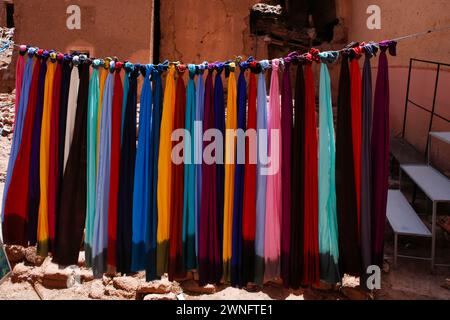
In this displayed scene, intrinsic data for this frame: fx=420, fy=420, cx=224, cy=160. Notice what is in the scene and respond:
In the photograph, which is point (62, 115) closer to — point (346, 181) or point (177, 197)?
point (177, 197)

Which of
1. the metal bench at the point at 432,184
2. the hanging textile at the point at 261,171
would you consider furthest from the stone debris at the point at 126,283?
the metal bench at the point at 432,184

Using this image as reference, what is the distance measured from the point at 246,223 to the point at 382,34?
503cm

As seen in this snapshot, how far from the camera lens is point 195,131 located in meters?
2.93

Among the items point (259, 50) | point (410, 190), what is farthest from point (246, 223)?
point (259, 50)

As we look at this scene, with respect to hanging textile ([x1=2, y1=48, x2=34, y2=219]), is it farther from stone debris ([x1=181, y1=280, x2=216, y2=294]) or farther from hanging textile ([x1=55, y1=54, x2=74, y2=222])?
stone debris ([x1=181, y1=280, x2=216, y2=294])

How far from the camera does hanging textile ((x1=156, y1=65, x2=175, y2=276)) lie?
2918 millimetres

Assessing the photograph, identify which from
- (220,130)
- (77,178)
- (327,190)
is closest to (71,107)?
(77,178)

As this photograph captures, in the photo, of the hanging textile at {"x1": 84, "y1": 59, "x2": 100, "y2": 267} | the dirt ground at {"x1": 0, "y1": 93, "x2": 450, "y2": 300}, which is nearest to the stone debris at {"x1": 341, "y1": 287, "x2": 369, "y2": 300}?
the dirt ground at {"x1": 0, "y1": 93, "x2": 450, "y2": 300}

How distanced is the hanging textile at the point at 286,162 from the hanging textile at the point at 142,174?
93cm

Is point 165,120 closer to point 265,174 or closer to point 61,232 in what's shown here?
point 265,174

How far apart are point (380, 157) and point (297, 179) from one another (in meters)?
0.57

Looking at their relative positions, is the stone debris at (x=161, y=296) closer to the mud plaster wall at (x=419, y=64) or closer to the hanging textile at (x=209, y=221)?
the hanging textile at (x=209, y=221)

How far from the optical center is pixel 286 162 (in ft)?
9.32

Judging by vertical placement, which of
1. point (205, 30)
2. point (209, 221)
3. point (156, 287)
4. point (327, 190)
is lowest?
point (156, 287)
